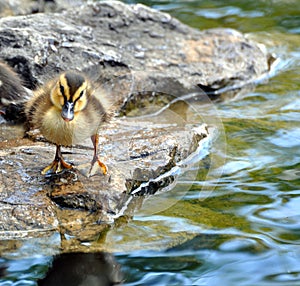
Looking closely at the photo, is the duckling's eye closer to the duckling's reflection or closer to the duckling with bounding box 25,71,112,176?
the duckling with bounding box 25,71,112,176

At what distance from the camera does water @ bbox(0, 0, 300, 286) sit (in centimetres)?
398

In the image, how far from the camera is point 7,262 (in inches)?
158

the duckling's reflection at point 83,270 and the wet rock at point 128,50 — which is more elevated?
the wet rock at point 128,50

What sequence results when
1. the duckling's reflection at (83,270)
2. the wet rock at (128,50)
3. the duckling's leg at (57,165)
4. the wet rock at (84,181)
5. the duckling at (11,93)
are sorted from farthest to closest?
the wet rock at (128,50) → the duckling at (11,93) → the duckling's leg at (57,165) → the wet rock at (84,181) → the duckling's reflection at (83,270)

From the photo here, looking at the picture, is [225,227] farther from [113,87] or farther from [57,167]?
[113,87]

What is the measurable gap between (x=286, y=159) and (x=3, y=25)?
8.67 ft

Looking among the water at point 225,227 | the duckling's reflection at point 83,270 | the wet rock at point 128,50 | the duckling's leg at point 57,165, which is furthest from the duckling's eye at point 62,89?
the wet rock at point 128,50

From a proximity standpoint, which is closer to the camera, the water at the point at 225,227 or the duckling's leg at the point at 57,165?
the water at the point at 225,227

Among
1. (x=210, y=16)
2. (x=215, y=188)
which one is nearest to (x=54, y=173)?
(x=215, y=188)

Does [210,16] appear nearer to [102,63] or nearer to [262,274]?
[102,63]

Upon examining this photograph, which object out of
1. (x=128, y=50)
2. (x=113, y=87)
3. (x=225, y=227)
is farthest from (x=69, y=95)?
(x=128, y=50)

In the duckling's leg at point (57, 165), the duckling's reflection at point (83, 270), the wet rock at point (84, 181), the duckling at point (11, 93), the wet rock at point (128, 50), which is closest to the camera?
the duckling's reflection at point (83, 270)

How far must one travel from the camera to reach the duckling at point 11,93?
18.1 feet

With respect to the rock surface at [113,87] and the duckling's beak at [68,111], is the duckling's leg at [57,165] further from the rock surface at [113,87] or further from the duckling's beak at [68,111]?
the duckling's beak at [68,111]
